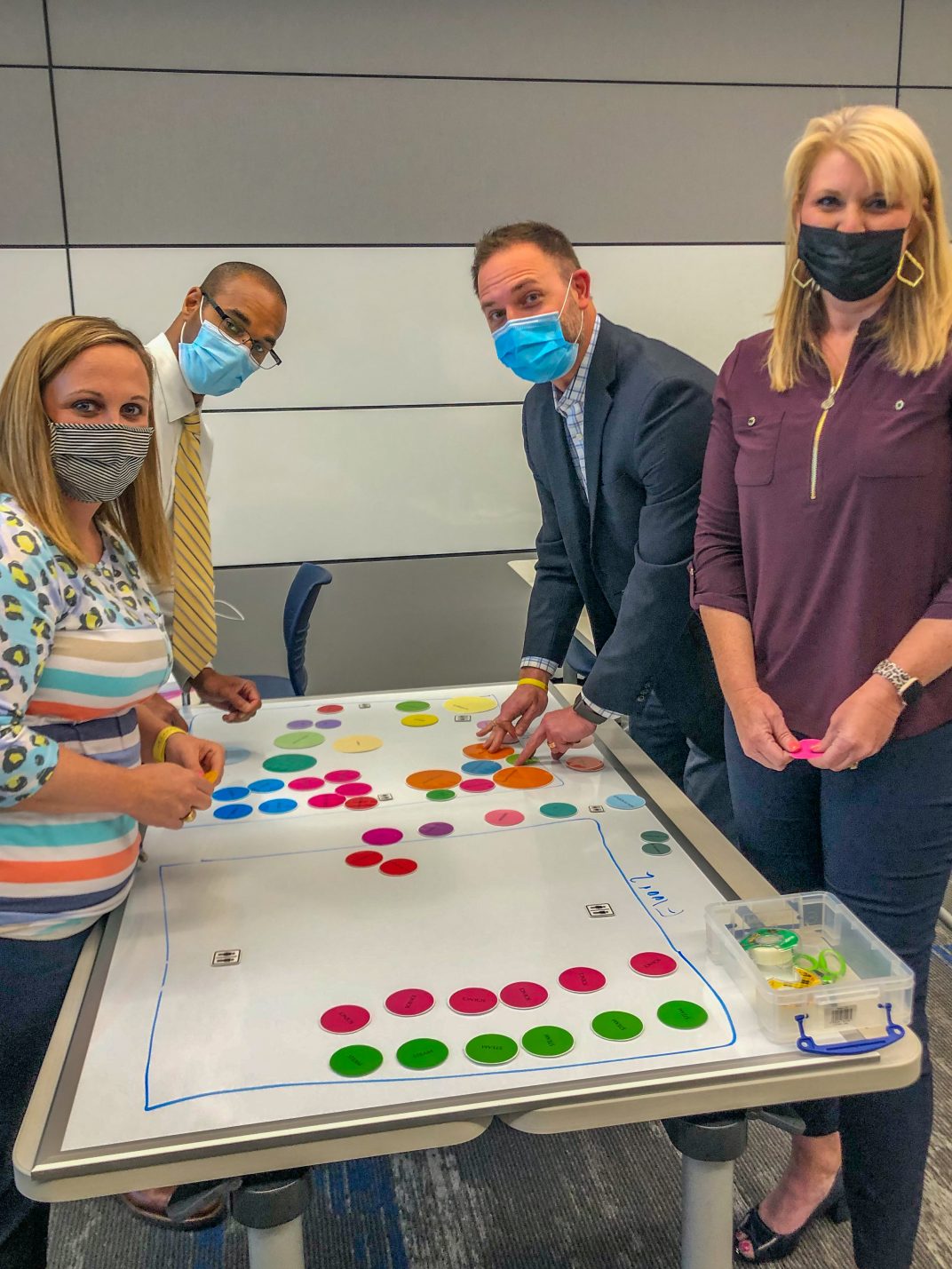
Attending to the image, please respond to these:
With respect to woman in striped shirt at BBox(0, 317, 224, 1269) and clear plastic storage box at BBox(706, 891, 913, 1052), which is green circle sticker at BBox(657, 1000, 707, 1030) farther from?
woman in striped shirt at BBox(0, 317, 224, 1269)

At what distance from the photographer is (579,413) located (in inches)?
72.1

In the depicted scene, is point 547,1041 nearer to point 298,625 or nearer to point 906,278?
point 906,278

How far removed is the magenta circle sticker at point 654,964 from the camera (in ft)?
3.68

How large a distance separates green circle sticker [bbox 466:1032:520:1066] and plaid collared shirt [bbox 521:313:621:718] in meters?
0.80

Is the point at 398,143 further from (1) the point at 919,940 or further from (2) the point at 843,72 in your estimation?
(1) the point at 919,940

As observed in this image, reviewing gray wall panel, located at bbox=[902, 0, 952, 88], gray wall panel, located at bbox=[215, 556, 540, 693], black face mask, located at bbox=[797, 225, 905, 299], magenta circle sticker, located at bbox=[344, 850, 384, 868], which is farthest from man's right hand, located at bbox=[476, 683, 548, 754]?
gray wall panel, located at bbox=[902, 0, 952, 88]

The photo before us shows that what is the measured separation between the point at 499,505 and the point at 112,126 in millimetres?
1597

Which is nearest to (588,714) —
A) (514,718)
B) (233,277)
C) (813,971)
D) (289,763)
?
(514,718)

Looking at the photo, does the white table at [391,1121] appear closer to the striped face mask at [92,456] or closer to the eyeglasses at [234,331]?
the striped face mask at [92,456]

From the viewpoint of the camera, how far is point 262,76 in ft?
9.66

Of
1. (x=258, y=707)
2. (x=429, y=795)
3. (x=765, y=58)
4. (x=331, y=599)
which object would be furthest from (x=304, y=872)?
(x=765, y=58)

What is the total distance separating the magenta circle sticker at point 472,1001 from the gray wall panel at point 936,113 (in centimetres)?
321

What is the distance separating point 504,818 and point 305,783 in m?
0.36

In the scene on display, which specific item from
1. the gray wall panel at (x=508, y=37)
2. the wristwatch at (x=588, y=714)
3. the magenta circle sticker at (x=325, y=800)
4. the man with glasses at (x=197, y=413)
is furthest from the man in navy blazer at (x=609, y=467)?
the gray wall panel at (x=508, y=37)
